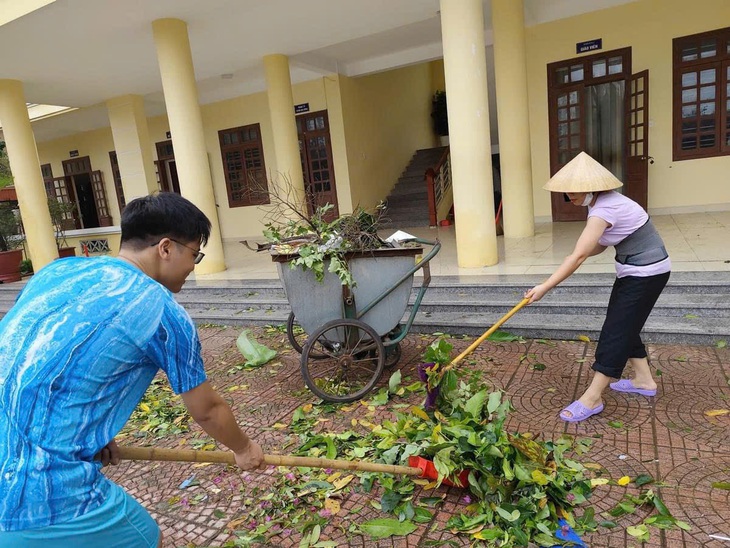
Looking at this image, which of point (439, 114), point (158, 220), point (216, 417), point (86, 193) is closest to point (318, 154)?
point (439, 114)

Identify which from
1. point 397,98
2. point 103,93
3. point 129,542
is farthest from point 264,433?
point 397,98

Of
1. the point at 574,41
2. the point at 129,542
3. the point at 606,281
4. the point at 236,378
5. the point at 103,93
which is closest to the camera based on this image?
the point at 129,542

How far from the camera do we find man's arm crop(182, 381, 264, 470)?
1.44m

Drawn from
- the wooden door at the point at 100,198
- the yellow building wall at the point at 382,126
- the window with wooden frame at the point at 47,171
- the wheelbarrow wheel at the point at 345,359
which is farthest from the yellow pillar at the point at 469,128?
the window with wooden frame at the point at 47,171

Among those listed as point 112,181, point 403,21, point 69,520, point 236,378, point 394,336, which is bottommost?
point 236,378

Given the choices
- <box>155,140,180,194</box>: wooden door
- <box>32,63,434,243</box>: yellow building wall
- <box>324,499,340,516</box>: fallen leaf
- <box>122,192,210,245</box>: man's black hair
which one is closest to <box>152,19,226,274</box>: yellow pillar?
<box>32,63,434,243</box>: yellow building wall

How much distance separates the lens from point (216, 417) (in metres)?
1.50

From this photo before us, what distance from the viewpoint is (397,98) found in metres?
14.0

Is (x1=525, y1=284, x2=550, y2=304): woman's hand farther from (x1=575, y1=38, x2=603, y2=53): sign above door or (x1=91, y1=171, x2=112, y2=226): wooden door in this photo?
(x1=91, y1=171, x2=112, y2=226): wooden door

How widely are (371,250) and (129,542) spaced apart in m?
2.59

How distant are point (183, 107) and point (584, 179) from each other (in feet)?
21.8

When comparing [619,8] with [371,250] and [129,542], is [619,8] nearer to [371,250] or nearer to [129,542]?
[371,250]

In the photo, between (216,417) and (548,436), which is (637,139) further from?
(216,417)

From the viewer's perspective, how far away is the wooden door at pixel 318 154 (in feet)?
38.6
